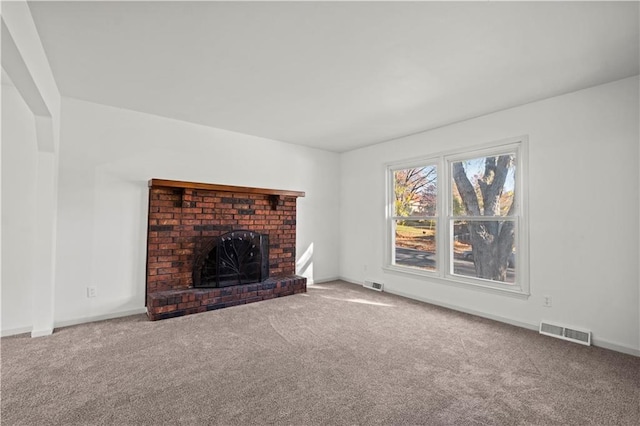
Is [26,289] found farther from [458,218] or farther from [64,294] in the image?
[458,218]

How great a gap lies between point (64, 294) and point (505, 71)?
4892mm

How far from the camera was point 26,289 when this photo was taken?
10.5 ft

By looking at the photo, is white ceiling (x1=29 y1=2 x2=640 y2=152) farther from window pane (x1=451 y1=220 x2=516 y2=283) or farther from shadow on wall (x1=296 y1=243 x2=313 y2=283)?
shadow on wall (x1=296 y1=243 x2=313 y2=283)

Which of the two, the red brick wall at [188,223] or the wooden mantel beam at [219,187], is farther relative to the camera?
the red brick wall at [188,223]

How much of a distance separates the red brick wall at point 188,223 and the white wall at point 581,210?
9.94ft

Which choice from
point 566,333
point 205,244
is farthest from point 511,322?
point 205,244

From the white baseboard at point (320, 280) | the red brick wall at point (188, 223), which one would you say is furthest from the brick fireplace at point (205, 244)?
the white baseboard at point (320, 280)

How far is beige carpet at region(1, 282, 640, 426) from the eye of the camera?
1870 mm

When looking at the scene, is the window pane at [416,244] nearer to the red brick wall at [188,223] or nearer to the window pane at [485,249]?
the window pane at [485,249]

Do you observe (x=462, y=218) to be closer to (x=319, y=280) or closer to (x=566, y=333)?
(x=566, y=333)

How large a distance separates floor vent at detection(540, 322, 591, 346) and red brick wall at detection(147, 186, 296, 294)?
3579 mm

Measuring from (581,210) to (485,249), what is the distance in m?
1.09

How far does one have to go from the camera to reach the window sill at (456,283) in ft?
11.4

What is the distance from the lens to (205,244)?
4211 mm
